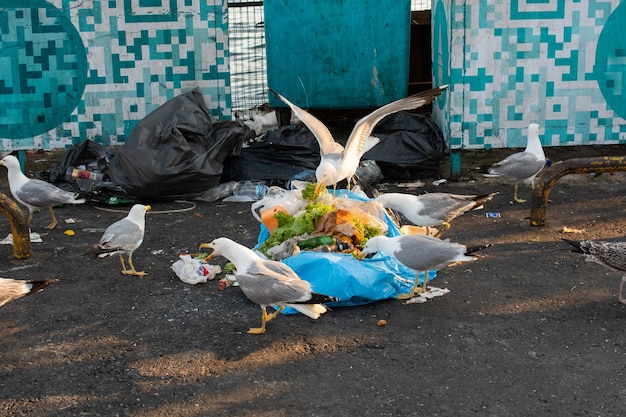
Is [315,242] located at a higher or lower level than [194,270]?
higher

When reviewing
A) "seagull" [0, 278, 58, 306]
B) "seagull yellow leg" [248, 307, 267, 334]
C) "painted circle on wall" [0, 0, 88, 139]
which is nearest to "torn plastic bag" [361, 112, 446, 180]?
"painted circle on wall" [0, 0, 88, 139]

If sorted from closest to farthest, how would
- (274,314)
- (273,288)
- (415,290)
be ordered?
(273,288), (274,314), (415,290)

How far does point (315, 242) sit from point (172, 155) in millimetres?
2706

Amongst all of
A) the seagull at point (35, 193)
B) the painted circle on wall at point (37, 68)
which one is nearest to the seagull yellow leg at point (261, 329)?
the seagull at point (35, 193)

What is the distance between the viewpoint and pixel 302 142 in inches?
329

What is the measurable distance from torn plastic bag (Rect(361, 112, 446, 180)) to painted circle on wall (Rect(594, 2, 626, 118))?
6.09 feet

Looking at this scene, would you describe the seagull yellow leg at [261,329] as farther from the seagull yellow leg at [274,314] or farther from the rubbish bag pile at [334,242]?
the rubbish bag pile at [334,242]

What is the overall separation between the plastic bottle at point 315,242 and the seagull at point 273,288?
785mm

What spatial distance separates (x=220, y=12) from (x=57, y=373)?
17.3 ft

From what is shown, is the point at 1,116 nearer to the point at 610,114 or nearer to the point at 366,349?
the point at 366,349

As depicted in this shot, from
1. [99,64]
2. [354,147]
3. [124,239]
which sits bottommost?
[124,239]

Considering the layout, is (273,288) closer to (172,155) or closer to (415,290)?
(415,290)


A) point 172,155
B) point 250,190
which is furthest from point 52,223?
point 250,190

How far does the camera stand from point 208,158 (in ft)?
25.6
